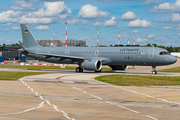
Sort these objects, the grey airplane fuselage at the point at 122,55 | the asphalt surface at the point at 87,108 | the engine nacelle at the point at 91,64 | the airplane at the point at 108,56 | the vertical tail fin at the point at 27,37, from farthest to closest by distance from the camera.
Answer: the vertical tail fin at the point at 27,37 → the engine nacelle at the point at 91,64 → the airplane at the point at 108,56 → the grey airplane fuselage at the point at 122,55 → the asphalt surface at the point at 87,108

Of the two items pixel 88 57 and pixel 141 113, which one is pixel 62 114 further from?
pixel 88 57

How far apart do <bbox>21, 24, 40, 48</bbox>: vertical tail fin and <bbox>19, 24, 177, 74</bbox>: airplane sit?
2.78 meters

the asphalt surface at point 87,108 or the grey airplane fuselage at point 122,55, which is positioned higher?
the grey airplane fuselage at point 122,55

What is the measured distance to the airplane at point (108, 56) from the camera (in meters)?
46.4

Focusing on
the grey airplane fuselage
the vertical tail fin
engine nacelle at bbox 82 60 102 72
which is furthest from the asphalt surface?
the vertical tail fin

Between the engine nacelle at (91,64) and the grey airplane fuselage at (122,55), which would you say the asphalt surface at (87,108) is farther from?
the grey airplane fuselage at (122,55)

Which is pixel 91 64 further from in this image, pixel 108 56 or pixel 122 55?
pixel 122 55

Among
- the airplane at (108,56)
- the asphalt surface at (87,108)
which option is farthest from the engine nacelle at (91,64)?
the asphalt surface at (87,108)

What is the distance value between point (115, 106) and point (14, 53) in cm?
11108

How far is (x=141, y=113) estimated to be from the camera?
14648 millimetres

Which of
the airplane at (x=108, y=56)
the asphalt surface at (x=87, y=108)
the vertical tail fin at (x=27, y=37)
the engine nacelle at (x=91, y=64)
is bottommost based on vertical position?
the asphalt surface at (x=87, y=108)

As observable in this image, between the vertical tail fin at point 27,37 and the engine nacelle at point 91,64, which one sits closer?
the engine nacelle at point 91,64

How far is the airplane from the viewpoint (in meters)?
46.4

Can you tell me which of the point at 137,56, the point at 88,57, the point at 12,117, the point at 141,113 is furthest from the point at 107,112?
the point at 88,57
